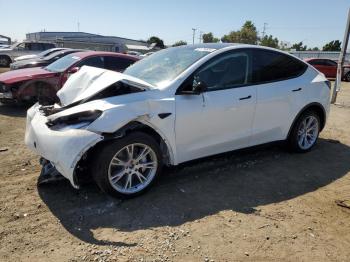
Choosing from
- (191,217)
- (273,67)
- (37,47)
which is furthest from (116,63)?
(37,47)

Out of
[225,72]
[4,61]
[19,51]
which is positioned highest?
[225,72]

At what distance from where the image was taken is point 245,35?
230 ft

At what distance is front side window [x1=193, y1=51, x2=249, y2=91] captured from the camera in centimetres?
454

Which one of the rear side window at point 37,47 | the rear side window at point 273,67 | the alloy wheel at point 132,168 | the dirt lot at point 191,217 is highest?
the rear side window at point 273,67

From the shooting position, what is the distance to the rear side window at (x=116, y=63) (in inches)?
393

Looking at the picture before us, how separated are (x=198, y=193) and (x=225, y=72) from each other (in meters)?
1.58

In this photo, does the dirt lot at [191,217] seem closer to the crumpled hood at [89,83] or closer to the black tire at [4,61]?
the crumpled hood at [89,83]

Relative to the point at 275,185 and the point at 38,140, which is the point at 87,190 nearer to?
the point at 38,140


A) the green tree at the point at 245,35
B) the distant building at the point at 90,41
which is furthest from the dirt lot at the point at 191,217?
the green tree at the point at 245,35

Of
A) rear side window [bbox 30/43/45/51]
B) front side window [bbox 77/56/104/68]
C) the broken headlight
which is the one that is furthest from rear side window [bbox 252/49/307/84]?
rear side window [bbox 30/43/45/51]

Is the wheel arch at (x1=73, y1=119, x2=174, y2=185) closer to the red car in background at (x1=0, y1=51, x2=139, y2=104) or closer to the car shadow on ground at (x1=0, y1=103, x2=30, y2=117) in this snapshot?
the red car in background at (x1=0, y1=51, x2=139, y2=104)

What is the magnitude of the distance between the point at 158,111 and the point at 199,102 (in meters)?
0.57

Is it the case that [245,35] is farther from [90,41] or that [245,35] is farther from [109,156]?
[109,156]

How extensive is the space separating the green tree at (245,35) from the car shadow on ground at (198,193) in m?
65.9
